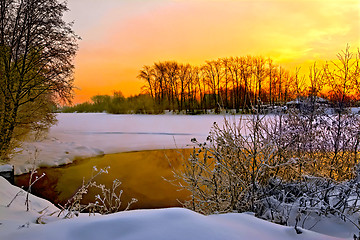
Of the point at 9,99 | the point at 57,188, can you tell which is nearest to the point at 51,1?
the point at 9,99

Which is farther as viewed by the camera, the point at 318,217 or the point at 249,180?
the point at 249,180

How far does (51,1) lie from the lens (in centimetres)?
1158

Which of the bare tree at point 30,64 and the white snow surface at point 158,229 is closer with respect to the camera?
the white snow surface at point 158,229

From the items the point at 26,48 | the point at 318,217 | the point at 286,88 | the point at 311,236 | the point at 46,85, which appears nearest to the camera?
the point at 311,236

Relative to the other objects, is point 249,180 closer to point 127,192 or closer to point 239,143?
point 239,143

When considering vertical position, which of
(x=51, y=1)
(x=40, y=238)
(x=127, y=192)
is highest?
(x=51, y=1)

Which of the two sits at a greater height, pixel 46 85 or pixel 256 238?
pixel 46 85

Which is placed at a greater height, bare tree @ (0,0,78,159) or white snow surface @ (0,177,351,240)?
bare tree @ (0,0,78,159)

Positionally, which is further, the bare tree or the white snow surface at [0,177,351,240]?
the bare tree

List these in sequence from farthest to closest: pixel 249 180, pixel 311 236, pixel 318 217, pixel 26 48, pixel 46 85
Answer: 1. pixel 46 85
2. pixel 26 48
3. pixel 249 180
4. pixel 318 217
5. pixel 311 236

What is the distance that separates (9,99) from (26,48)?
2818 millimetres

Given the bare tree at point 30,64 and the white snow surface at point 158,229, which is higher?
the bare tree at point 30,64

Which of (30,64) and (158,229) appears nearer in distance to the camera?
(158,229)

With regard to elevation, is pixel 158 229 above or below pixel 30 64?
below
